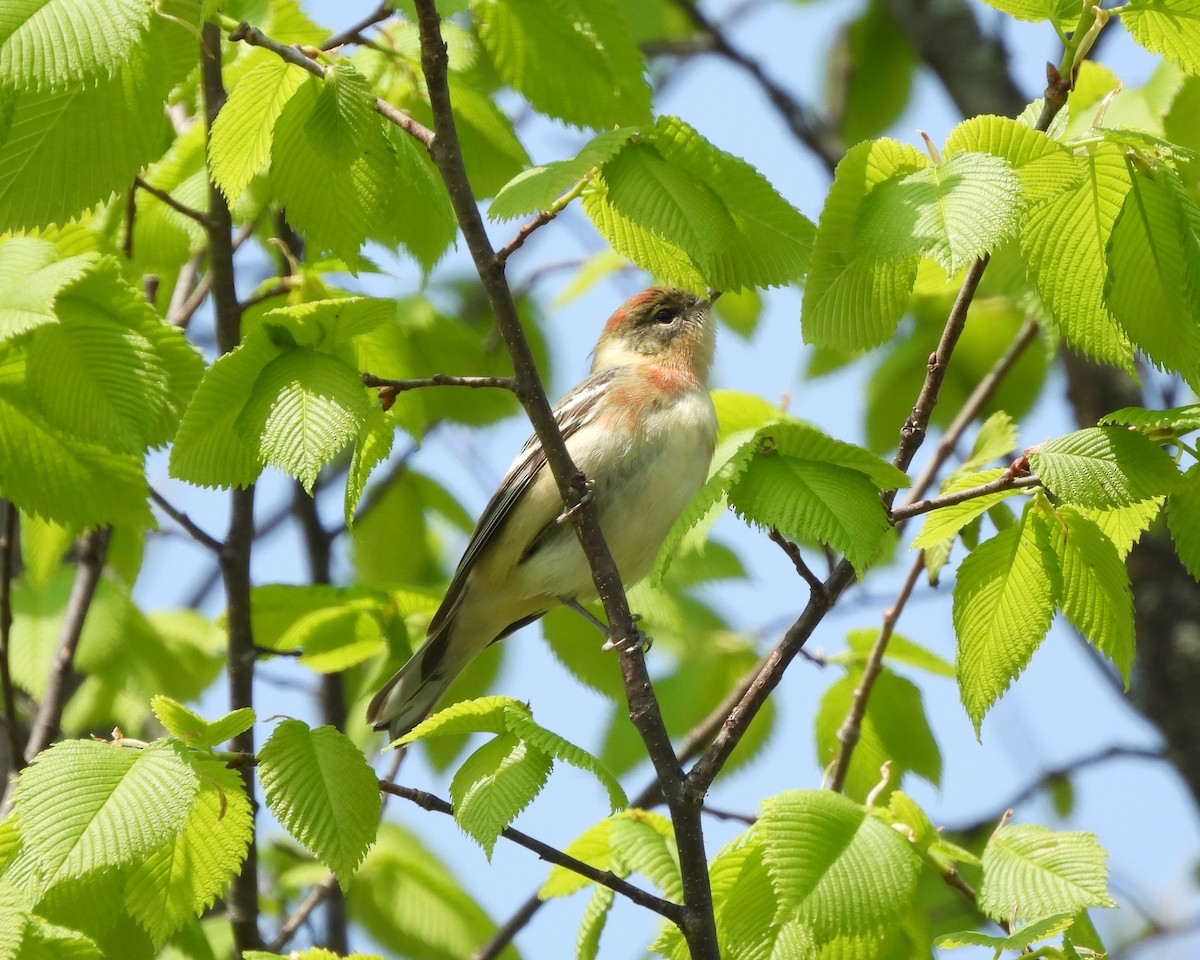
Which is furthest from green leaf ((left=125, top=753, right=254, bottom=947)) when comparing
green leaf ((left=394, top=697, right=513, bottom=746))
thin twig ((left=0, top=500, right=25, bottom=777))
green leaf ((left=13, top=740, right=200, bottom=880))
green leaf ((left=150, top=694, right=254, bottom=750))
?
thin twig ((left=0, top=500, right=25, bottom=777))

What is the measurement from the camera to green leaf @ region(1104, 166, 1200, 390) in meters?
2.67

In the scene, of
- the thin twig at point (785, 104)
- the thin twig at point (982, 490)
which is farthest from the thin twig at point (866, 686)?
the thin twig at point (785, 104)

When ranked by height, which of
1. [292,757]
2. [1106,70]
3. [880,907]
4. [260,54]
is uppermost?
[1106,70]

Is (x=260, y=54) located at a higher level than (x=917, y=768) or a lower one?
higher

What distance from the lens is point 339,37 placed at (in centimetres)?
388

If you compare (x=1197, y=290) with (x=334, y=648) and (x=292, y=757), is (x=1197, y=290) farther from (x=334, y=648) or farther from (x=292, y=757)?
(x=334, y=648)

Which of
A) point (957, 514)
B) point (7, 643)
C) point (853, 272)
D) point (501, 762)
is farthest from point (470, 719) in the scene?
point (7, 643)

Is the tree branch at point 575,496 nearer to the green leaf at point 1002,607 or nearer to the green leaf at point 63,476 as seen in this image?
the green leaf at point 1002,607

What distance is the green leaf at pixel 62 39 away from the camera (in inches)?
98.8

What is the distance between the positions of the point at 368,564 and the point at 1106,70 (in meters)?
3.46

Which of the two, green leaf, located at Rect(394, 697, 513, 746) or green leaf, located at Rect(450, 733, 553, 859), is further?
green leaf, located at Rect(394, 697, 513, 746)

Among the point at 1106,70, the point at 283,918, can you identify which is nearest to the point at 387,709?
the point at 283,918

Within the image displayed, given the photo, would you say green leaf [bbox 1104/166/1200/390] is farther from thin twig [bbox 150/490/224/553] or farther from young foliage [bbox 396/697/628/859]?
thin twig [bbox 150/490/224/553]

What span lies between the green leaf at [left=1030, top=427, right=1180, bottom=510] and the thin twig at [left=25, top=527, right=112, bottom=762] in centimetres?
334
